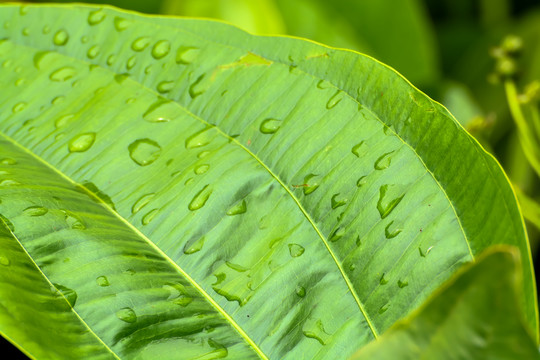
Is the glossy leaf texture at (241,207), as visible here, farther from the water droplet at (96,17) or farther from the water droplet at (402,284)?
the water droplet at (96,17)

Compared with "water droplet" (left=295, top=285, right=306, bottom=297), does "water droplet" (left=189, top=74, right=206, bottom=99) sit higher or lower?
higher

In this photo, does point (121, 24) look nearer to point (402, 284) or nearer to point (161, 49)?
point (161, 49)

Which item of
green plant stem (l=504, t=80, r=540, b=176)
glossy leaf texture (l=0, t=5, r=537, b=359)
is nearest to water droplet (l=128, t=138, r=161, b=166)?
glossy leaf texture (l=0, t=5, r=537, b=359)

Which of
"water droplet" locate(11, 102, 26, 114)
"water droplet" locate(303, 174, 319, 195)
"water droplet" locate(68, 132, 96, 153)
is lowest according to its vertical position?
"water droplet" locate(68, 132, 96, 153)

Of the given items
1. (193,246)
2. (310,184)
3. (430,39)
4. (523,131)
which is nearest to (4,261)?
(193,246)

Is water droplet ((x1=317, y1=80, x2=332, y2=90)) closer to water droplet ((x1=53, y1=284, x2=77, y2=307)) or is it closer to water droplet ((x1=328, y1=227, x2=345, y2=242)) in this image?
water droplet ((x1=328, y1=227, x2=345, y2=242))

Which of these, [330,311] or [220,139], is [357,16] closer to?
[220,139]

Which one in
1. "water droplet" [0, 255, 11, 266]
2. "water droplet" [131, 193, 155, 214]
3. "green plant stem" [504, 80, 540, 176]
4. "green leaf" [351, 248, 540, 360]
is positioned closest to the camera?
"green leaf" [351, 248, 540, 360]
